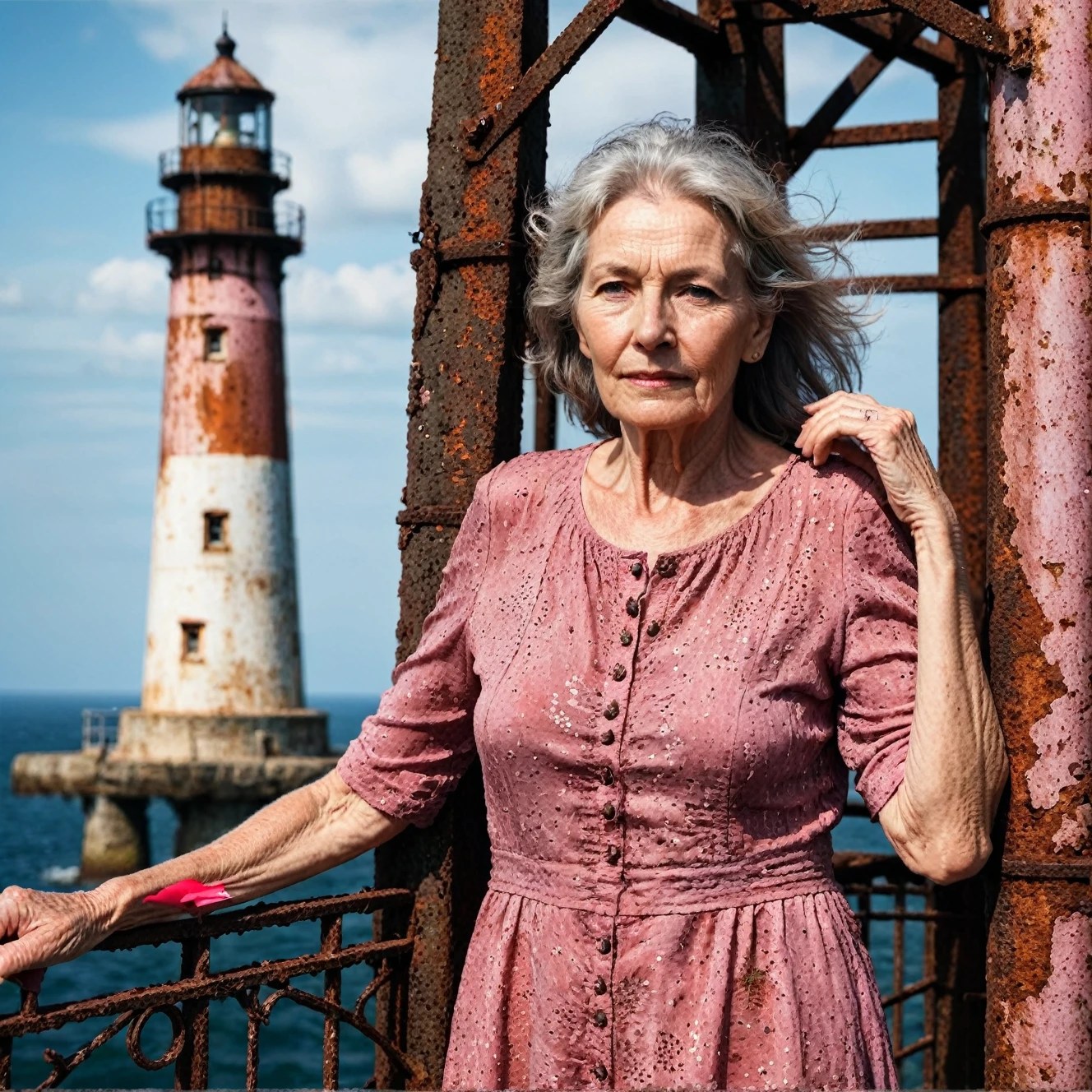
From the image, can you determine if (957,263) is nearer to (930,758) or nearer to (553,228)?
(553,228)

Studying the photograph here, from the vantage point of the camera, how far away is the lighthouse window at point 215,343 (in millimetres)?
30328

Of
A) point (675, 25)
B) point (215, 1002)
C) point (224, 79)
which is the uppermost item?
point (224, 79)

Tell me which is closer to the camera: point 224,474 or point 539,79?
point 539,79

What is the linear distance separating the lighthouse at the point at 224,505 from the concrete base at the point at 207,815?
4.4 inches

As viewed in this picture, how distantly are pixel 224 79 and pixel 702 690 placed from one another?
32917 mm

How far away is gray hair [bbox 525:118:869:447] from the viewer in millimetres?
2775

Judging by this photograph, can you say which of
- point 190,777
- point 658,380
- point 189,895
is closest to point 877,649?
point 658,380

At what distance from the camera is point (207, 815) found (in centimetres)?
3484

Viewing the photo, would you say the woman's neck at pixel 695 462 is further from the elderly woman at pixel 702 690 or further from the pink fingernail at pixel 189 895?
the pink fingernail at pixel 189 895

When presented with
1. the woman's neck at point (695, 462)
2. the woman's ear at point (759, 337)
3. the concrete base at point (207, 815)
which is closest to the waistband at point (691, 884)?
the woman's neck at point (695, 462)

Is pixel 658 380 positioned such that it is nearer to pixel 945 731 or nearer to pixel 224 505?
pixel 945 731

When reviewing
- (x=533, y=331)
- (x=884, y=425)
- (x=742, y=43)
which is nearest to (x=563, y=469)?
(x=533, y=331)

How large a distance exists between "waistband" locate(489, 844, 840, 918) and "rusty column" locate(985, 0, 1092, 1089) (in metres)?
0.40

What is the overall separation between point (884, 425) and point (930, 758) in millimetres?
559
